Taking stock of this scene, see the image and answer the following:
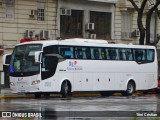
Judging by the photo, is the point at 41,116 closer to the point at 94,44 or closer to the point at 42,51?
the point at 42,51

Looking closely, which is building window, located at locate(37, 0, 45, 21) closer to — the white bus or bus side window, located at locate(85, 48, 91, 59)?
the white bus

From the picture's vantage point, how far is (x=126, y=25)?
168 feet

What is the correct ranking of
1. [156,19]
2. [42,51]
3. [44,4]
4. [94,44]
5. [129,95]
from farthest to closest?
1. [156,19]
2. [44,4]
3. [129,95]
4. [94,44]
5. [42,51]

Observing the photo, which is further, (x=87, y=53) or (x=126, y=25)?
(x=126, y=25)

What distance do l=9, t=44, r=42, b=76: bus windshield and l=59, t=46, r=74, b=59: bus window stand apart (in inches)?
57.7

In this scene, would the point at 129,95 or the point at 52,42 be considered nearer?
the point at 52,42

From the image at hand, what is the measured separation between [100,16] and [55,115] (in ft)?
97.1

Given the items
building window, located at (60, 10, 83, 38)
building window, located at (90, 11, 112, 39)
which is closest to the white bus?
building window, located at (60, 10, 83, 38)

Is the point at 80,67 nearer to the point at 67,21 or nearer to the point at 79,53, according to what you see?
the point at 79,53

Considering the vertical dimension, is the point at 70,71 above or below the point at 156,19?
below

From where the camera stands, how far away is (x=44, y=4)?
1756 inches

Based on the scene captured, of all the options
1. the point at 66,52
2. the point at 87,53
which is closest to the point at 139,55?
the point at 87,53

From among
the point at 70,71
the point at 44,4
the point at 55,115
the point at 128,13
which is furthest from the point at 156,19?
the point at 55,115

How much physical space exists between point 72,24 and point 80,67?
12326 millimetres
